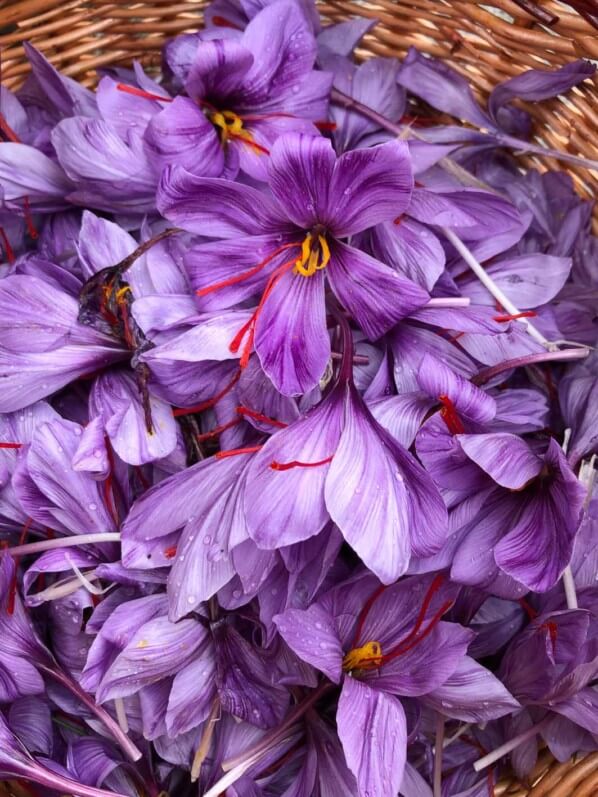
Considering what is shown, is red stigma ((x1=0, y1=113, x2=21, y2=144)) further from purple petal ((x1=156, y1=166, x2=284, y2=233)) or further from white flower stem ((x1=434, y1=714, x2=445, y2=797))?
white flower stem ((x1=434, y1=714, x2=445, y2=797))

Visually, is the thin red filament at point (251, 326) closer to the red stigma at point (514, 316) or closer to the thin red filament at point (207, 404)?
the thin red filament at point (207, 404)

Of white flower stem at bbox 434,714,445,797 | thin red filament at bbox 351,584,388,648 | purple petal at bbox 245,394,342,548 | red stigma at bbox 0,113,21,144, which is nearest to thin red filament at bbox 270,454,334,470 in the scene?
purple petal at bbox 245,394,342,548

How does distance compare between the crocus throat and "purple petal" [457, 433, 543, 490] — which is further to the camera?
the crocus throat

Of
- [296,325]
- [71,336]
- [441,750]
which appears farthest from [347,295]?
[441,750]

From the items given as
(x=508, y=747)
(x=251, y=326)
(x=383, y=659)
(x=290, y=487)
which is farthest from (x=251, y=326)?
(x=508, y=747)

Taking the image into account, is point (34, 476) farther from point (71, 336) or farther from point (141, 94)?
point (141, 94)

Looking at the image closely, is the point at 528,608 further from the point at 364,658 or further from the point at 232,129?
the point at 232,129

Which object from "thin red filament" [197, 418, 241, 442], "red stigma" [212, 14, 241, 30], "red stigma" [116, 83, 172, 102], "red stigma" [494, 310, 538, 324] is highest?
"red stigma" [212, 14, 241, 30]
